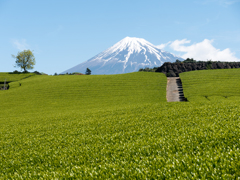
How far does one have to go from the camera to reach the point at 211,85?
5628 centimetres

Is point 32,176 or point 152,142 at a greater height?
point 152,142

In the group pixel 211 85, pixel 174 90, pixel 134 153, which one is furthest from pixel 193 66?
pixel 134 153

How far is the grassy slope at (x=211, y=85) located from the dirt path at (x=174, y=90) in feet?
5.38

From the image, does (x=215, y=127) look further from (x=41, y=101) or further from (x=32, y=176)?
(x=41, y=101)

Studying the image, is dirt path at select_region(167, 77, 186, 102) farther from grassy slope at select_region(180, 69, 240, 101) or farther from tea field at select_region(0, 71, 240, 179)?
tea field at select_region(0, 71, 240, 179)

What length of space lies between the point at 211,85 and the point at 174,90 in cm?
1171

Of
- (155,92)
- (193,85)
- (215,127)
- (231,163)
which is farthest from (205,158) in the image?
(193,85)

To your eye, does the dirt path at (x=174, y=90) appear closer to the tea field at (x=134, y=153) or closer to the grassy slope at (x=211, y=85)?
the grassy slope at (x=211, y=85)

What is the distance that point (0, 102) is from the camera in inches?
2271

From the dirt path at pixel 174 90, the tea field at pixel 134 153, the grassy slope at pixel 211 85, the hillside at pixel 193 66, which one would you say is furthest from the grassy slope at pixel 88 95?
the tea field at pixel 134 153

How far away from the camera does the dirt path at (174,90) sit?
167 ft

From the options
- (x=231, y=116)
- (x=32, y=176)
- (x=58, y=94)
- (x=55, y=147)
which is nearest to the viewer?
(x=32, y=176)

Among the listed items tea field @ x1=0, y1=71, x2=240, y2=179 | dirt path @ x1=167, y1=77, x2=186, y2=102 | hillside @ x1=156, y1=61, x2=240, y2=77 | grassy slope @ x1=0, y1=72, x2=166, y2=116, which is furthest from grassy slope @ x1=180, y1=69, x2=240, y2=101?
tea field @ x1=0, y1=71, x2=240, y2=179

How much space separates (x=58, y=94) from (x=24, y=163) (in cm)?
5014
